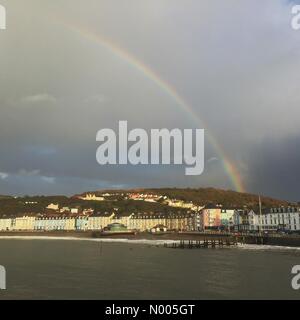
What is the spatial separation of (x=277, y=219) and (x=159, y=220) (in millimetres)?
49213

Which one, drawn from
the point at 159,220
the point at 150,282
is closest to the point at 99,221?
the point at 159,220

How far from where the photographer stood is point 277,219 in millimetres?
123438

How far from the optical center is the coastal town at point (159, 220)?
4897 inches

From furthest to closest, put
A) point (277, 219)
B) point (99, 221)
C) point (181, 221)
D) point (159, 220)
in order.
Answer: point (99, 221)
point (159, 220)
point (181, 221)
point (277, 219)

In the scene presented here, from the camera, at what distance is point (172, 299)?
85.0ft

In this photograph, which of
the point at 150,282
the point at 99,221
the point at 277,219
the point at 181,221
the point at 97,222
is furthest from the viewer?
the point at 97,222

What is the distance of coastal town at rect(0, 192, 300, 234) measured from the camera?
408ft

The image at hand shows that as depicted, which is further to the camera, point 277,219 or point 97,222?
point 97,222

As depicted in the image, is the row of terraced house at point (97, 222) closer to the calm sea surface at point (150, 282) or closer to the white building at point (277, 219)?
the white building at point (277, 219)

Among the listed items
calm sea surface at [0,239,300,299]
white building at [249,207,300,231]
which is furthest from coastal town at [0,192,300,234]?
calm sea surface at [0,239,300,299]

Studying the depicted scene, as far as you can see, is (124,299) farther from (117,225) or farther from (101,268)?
(117,225)

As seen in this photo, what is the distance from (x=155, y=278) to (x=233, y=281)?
616 centimetres

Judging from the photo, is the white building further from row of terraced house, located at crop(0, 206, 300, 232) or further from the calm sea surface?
the calm sea surface

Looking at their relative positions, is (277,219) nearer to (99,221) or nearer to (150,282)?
(99,221)
